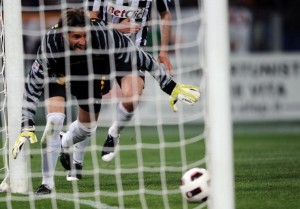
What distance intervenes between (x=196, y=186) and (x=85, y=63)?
169cm

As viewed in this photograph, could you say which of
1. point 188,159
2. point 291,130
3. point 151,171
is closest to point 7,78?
point 151,171

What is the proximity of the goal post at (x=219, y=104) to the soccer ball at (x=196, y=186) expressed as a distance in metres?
0.89

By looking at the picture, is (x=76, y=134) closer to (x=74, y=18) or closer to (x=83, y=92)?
(x=83, y=92)

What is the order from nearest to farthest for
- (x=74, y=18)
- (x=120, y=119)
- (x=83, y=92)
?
(x=74, y=18)
(x=83, y=92)
(x=120, y=119)

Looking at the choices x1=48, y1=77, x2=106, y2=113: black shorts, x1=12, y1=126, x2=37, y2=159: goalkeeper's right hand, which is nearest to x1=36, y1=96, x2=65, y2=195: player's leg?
x1=48, y1=77, x2=106, y2=113: black shorts

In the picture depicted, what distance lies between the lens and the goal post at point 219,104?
485cm

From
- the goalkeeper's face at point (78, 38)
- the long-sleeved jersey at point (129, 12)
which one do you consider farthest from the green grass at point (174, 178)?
the long-sleeved jersey at point (129, 12)

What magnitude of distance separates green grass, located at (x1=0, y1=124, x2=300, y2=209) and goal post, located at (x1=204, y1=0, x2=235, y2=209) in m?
1.01

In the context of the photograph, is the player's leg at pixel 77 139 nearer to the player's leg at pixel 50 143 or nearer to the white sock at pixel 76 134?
the white sock at pixel 76 134

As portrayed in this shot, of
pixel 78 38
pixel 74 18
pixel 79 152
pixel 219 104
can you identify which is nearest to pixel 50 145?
pixel 78 38

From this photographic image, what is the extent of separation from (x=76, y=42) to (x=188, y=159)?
367 centimetres

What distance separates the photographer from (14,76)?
6.59 meters

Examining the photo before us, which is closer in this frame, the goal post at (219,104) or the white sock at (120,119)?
the goal post at (219,104)

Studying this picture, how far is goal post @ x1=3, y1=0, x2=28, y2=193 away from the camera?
6.57 metres
